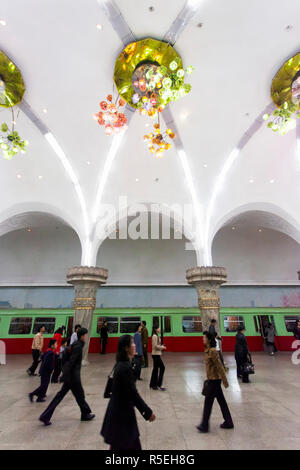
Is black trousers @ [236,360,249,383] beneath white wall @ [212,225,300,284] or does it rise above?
beneath

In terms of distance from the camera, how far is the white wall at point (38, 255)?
12.6 meters

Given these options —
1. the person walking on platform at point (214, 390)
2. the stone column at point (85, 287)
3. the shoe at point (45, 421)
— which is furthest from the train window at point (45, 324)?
the person walking on platform at point (214, 390)

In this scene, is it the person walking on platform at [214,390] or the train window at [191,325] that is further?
the train window at [191,325]

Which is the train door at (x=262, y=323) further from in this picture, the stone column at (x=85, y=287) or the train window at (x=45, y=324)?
the train window at (x=45, y=324)

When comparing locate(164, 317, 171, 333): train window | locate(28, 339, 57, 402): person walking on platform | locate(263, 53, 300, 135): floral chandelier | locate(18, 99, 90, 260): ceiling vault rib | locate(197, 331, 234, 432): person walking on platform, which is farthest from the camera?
locate(164, 317, 171, 333): train window

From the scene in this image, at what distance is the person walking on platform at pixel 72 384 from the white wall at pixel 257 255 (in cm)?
1107

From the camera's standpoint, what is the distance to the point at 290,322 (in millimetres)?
10188

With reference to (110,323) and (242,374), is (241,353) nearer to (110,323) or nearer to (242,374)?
(242,374)

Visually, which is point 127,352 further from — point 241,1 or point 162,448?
point 241,1

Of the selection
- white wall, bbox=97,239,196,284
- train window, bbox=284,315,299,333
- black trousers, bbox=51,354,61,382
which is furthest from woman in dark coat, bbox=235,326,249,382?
white wall, bbox=97,239,196,284

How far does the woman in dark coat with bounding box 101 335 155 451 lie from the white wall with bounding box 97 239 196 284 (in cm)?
1088

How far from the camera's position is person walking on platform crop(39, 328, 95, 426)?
3090 millimetres

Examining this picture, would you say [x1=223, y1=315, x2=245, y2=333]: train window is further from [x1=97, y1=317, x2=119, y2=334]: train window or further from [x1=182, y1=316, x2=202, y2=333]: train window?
[x1=97, y1=317, x2=119, y2=334]: train window

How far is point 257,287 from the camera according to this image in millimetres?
12867
